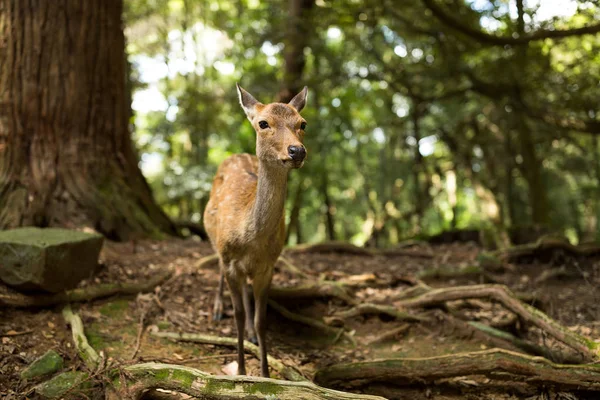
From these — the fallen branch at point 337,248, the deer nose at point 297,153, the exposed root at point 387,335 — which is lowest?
the exposed root at point 387,335

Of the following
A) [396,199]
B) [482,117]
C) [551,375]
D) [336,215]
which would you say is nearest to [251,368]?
[551,375]

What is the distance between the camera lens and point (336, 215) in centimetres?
2061

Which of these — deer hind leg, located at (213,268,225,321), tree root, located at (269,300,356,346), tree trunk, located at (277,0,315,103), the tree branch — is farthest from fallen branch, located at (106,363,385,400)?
tree trunk, located at (277,0,315,103)

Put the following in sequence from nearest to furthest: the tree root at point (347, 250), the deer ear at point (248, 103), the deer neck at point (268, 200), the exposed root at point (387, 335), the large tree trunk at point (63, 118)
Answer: the deer neck at point (268, 200), the deer ear at point (248, 103), the exposed root at point (387, 335), the large tree trunk at point (63, 118), the tree root at point (347, 250)

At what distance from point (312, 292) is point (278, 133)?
7.44 feet

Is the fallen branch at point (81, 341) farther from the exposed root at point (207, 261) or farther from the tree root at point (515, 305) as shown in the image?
the tree root at point (515, 305)

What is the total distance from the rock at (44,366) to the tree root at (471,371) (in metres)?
1.87

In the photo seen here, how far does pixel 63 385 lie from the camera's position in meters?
3.26

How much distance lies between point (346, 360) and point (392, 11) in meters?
5.99

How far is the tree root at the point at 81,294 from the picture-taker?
3.99 m

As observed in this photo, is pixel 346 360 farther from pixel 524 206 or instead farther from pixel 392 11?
pixel 524 206

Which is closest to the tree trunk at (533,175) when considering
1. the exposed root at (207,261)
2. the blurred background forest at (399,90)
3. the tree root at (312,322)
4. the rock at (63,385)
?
the blurred background forest at (399,90)

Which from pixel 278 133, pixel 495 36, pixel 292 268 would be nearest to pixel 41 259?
pixel 278 133

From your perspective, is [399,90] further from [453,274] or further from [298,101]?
[298,101]
